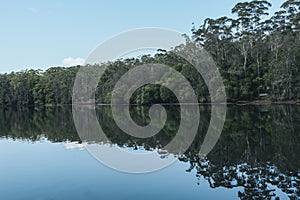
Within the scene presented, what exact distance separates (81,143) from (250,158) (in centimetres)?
821

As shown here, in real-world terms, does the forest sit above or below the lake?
above

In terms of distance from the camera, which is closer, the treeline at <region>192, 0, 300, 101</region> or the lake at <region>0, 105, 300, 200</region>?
the lake at <region>0, 105, 300, 200</region>

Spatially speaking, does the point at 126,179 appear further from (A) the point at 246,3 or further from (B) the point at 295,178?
Result: (A) the point at 246,3

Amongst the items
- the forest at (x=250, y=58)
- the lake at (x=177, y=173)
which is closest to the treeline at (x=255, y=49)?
the forest at (x=250, y=58)

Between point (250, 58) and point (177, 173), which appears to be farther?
point (250, 58)

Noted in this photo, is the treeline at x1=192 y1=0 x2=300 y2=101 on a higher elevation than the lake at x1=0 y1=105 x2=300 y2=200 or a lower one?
higher

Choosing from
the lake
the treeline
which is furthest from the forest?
the lake

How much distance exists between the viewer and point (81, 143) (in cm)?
1409

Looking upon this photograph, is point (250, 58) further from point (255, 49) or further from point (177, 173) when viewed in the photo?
point (177, 173)

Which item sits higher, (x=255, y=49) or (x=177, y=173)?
(x=255, y=49)

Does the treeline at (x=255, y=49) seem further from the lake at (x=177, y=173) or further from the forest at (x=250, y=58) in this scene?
the lake at (x=177, y=173)

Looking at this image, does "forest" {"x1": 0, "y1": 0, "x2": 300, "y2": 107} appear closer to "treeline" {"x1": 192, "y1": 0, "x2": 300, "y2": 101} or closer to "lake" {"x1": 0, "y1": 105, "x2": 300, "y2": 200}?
"treeline" {"x1": 192, "y1": 0, "x2": 300, "y2": 101}

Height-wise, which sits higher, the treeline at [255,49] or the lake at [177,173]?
the treeline at [255,49]

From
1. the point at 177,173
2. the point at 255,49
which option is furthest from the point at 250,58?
the point at 177,173
